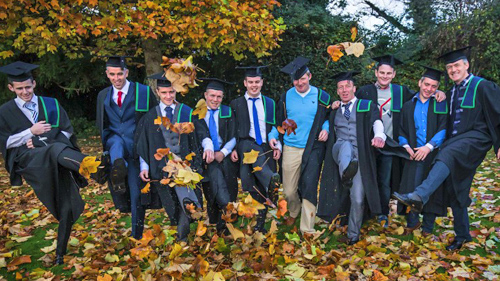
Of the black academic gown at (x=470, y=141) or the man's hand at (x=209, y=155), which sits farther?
the man's hand at (x=209, y=155)

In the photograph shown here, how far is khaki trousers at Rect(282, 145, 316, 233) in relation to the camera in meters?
4.83

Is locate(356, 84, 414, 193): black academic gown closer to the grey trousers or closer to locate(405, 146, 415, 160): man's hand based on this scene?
locate(405, 146, 415, 160): man's hand

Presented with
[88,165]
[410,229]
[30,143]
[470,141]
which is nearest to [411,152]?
[470,141]

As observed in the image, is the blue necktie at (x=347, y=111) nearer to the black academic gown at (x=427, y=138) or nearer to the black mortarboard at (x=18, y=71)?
the black academic gown at (x=427, y=138)

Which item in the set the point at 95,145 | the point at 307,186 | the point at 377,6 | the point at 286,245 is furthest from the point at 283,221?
the point at 377,6

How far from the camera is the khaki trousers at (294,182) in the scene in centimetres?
483

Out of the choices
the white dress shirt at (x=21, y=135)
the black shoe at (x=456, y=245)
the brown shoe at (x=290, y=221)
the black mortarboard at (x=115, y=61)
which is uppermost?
the black mortarboard at (x=115, y=61)

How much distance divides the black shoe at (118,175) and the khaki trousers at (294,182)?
1.90 metres

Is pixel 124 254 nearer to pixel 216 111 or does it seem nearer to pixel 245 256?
pixel 245 256

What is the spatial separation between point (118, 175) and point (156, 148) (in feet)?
1.60

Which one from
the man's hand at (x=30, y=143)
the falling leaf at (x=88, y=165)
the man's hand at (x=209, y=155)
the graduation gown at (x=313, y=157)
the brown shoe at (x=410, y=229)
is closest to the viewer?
the falling leaf at (x=88, y=165)

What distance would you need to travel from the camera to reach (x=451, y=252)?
14.1 ft

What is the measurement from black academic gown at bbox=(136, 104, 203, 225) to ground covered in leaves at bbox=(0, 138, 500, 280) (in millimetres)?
345

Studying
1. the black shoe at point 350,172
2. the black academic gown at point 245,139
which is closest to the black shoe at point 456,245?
the black shoe at point 350,172
